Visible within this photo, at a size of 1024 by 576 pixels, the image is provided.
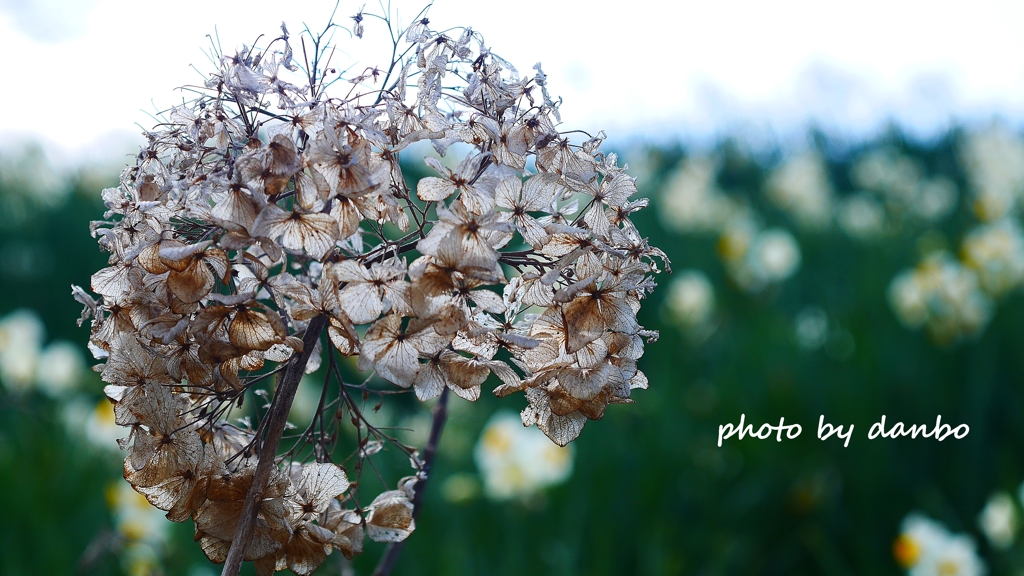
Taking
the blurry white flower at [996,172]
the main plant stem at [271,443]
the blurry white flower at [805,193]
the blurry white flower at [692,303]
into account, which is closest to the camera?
the main plant stem at [271,443]

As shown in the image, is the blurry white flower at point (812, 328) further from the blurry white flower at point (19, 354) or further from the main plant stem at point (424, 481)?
the blurry white flower at point (19, 354)

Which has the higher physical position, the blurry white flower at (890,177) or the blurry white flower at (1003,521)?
the blurry white flower at (890,177)

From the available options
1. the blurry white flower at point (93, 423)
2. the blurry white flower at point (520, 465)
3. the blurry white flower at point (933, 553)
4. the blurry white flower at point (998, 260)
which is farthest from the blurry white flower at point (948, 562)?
the blurry white flower at point (93, 423)

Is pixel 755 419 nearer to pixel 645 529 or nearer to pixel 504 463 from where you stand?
pixel 645 529

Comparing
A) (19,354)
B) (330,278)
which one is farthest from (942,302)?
(19,354)

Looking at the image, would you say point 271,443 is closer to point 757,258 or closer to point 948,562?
point 948,562

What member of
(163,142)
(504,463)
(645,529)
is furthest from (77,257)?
(163,142)
